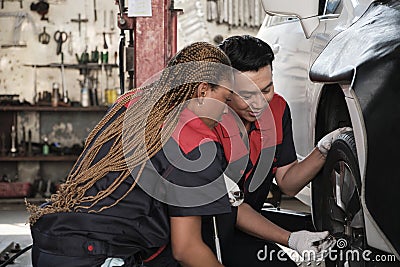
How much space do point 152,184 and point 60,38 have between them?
5.48 meters

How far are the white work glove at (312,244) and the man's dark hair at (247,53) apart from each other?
2.08ft

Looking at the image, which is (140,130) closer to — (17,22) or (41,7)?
(41,7)

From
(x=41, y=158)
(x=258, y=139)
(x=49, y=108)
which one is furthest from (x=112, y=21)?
(x=258, y=139)

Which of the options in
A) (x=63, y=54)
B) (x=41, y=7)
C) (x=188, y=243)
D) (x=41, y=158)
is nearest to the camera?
(x=188, y=243)

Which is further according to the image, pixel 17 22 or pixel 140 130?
pixel 17 22

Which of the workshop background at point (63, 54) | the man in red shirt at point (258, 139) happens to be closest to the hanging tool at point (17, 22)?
the workshop background at point (63, 54)

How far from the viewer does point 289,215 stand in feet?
10.3

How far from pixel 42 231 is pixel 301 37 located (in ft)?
5.78

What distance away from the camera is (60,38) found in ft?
24.0

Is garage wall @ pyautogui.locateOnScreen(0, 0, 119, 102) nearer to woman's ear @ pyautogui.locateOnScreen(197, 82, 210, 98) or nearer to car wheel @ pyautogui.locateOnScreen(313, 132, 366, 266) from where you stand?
car wheel @ pyautogui.locateOnScreen(313, 132, 366, 266)

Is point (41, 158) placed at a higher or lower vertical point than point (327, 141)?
lower

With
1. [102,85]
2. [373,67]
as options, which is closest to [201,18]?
[102,85]

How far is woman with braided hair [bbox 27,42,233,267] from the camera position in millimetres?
2104

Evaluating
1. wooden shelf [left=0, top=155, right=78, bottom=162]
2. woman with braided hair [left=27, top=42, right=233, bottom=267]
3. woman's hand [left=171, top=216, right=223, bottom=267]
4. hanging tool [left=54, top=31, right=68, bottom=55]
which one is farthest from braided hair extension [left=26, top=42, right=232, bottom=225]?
hanging tool [left=54, top=31, right=68, bottom=55]
